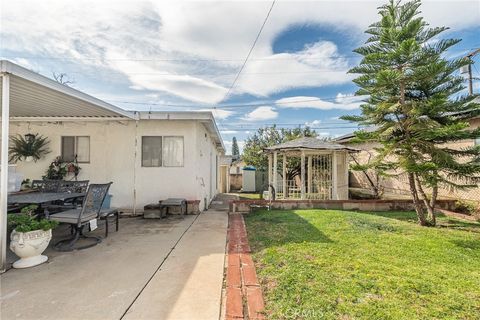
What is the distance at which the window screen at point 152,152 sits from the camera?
25.0 ft

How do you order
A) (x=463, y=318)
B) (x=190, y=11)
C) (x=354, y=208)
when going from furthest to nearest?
(x=354, y=208) < (x=190, y=11) < (x=463, y=318)

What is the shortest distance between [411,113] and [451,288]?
4.50 m

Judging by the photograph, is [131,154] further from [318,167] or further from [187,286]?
[318,167]

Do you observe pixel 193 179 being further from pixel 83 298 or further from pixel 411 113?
pixel 411 113

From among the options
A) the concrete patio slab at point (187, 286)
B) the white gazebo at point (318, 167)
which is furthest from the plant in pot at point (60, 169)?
the white gazebo at point (318, 167)

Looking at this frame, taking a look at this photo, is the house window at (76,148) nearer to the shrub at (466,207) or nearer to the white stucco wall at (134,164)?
the white stucco wall at (134,164)

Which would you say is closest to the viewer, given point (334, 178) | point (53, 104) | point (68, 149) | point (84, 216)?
point (84, 216)

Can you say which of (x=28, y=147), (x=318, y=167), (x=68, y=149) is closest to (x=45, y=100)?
(x=68, y=149)

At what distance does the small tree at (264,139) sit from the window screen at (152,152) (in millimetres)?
10977

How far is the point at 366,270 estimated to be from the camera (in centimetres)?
317

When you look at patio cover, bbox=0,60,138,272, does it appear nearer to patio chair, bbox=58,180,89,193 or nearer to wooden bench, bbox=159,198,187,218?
patio chair, bbox=58,180,89,193

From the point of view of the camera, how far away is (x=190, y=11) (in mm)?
6414

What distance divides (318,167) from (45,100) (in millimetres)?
10116

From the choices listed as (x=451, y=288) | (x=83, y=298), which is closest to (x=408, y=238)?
(x=451, y=288)
